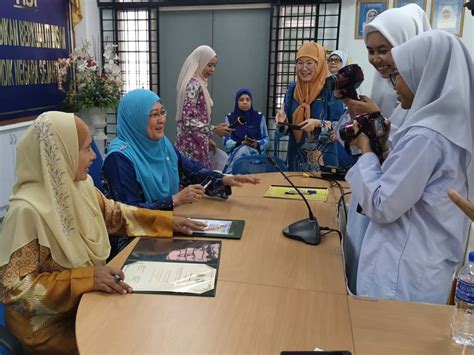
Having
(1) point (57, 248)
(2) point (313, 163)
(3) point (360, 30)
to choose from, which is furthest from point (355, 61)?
(1) point (57, 248)

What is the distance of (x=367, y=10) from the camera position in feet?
14.6

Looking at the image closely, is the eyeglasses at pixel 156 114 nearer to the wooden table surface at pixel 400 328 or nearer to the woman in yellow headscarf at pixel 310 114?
the woman in yellow headscarf at pixel 310 114

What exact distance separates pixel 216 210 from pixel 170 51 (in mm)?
3624

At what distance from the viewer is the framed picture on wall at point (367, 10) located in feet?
14.5

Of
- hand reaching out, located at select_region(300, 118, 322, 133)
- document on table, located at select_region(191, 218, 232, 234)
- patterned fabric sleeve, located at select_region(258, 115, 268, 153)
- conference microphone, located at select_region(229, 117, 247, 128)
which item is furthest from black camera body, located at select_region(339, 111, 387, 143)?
conference microphone, located at select_region(229, 117, 247, 128)

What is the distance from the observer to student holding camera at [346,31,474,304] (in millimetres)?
1212

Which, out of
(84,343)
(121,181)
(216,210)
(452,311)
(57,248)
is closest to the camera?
(84,343)

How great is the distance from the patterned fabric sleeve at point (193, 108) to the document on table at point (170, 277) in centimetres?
233

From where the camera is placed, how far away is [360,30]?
15.0 feet

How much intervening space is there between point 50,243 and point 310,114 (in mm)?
2287

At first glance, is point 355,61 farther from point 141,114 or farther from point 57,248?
point 57,248

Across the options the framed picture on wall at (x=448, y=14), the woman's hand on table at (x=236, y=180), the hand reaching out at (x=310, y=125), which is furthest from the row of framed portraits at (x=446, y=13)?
the woman's hand on table at (x=236, y=180)

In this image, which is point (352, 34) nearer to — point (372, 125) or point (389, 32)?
point (389, 32)

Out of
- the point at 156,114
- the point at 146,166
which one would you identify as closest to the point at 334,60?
the point at 156,114
